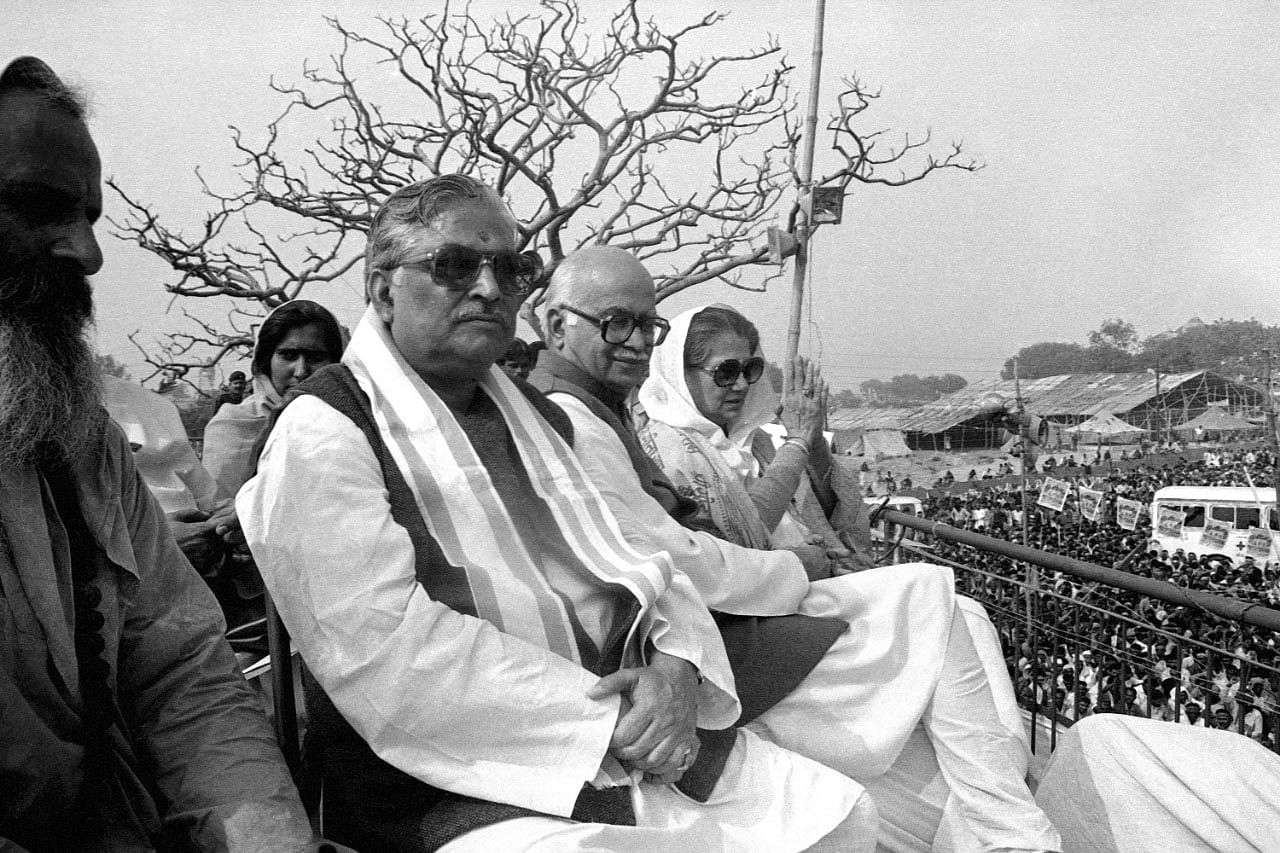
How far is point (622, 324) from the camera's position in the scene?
273 centimetres

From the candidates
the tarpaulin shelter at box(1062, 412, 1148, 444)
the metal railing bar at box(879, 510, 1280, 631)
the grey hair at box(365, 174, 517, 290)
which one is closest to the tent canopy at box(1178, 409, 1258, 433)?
the tarpaulin shelter at box(1062, 412, 1148, 444)

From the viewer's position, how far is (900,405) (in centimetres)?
6556

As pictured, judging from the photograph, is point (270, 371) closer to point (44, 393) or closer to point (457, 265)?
point (457, 265)

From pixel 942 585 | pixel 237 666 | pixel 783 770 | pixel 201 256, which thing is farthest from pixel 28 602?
pixel 201 256

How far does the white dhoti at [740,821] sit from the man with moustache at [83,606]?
0.34 metres

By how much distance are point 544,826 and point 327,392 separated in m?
0.83

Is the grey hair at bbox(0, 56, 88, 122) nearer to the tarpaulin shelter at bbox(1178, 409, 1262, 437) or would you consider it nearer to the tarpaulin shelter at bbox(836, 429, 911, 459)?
the tarpaulin shelter at bbox(836, 429, 911, 459)

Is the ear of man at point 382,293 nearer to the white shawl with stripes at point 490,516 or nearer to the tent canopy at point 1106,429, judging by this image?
the white shawl with stripes at point 490,516

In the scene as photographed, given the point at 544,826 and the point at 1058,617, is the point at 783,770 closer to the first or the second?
the point at 544,826

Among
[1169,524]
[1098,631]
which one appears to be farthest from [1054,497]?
[1098,631]

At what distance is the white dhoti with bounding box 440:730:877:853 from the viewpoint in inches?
55.7

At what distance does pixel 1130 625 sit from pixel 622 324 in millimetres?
6173

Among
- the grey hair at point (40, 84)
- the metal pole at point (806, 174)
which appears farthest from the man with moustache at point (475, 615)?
the metal pole at point (806, 174)

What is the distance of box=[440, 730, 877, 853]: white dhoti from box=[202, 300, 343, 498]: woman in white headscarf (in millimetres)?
2328
